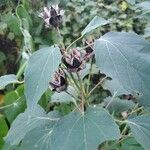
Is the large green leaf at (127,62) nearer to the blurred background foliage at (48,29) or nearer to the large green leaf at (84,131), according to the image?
the large green leaf at (84,131)

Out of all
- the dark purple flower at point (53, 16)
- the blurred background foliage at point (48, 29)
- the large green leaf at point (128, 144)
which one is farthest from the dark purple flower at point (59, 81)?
the blurred background foliage at point (48, 29)

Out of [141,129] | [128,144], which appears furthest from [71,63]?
[128,144]

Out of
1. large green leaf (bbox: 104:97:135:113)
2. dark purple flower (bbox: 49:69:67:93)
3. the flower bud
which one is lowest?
large green leaf (bbox: 104:97:135:113)

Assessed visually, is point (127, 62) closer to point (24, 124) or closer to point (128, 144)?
point (24, 124)

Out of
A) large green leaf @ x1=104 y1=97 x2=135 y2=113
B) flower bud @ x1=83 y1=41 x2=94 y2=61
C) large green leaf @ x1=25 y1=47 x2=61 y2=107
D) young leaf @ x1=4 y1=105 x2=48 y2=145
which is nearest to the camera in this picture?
large green leaf @ x1=25 y1=47 x2=61 y2=107

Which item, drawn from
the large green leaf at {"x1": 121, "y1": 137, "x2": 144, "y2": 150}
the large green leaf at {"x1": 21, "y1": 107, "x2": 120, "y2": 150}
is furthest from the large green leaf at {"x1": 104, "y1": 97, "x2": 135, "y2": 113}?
the large green leaf at {"x1": 21, "y1": 107, "x2": 120, "y2": 150}

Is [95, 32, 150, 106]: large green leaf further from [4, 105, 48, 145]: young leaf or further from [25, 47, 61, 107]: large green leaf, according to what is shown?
[4, 105, 48, 145]: young leaf
